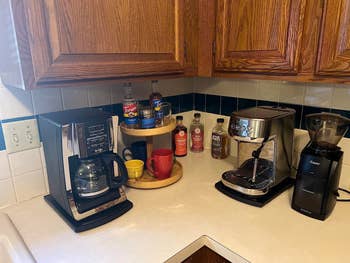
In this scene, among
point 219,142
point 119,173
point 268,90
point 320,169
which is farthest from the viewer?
point 219,142

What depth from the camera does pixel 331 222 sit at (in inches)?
33.0

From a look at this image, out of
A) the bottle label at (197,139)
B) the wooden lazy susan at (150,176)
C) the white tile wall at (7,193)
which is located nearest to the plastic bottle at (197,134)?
the bottle label at (197,139)

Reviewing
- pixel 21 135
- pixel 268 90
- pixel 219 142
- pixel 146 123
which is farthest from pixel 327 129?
pixel 21 135

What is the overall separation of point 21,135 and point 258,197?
903mm

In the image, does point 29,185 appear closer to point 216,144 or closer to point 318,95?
A: point 216,144

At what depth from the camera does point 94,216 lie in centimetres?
Answer: 85

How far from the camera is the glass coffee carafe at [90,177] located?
2.74 feet

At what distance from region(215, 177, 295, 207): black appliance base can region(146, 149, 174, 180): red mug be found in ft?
0.72

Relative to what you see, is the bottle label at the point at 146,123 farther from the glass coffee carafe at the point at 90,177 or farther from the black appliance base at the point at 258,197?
the black appliance base at the point at 258,197

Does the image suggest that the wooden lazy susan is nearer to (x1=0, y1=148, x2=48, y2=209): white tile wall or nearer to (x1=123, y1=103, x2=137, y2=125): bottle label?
(x1=123, y1=103, x2=137, y2=125): bottle label

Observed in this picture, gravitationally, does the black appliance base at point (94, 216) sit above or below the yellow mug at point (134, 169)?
below

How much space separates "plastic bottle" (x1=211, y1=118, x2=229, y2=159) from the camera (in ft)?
4.45

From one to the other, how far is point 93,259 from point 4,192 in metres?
0.48

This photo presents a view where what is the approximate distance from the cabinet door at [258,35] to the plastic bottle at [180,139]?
467 mm
